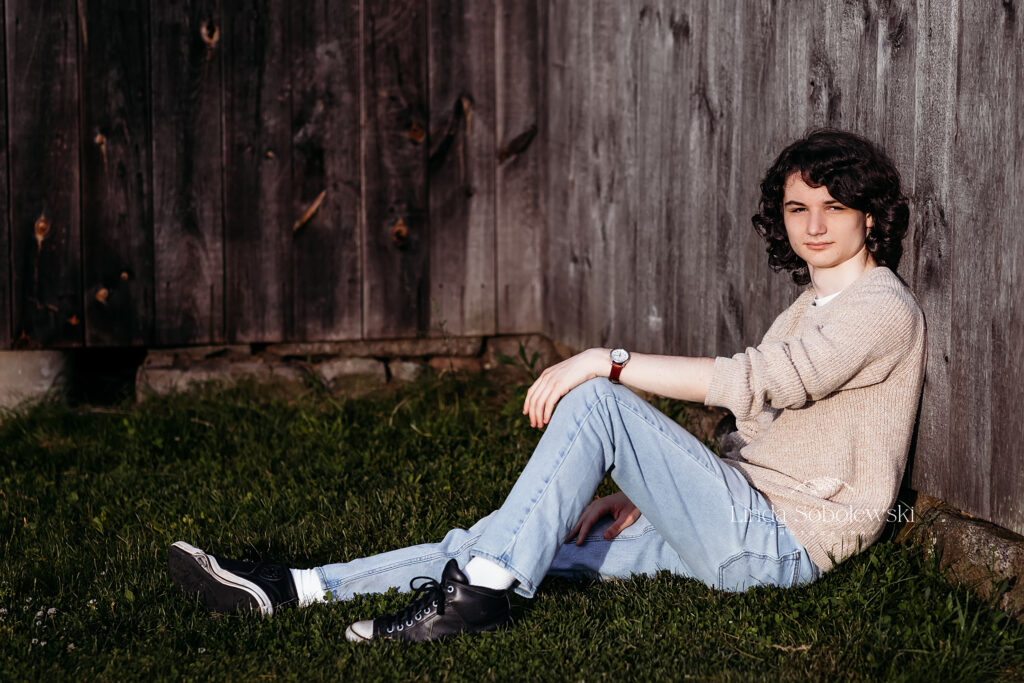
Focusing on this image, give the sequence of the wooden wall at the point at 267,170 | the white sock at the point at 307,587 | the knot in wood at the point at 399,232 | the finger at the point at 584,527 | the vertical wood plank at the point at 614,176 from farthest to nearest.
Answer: the knot in wood at the point at 399,232 < the wooden wall at the point at 267,170 < the vertical wood plank at the point at 614,176 < the finger at the point at 584,527 < the white sock at the point at 307,587

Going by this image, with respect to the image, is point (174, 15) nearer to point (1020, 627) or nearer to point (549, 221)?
point (549, 221)

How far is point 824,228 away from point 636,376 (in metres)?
0.57

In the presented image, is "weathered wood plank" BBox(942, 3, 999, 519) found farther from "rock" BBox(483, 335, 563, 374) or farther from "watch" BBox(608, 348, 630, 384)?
"rock" BBox(483, 335, 563, 374)

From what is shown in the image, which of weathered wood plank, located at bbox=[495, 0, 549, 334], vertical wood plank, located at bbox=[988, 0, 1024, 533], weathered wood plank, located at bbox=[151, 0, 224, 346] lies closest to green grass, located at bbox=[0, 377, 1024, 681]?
vertical wood plank, located at bbox=[988, 0, 1024, 533]

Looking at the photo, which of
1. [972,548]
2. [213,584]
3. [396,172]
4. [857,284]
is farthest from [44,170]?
[972,548]

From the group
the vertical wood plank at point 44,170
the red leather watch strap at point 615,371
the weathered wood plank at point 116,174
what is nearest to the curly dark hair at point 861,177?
the red leather watch strap at point 615,371

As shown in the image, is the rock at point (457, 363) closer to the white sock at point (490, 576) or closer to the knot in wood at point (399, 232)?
the knot in wood at point (399, 232)

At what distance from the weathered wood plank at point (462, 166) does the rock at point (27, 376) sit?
1675 mm

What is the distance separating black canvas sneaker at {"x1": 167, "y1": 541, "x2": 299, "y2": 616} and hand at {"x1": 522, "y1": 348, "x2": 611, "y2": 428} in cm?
72

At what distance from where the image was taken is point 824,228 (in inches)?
97.0

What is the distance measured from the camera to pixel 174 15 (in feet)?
15.1

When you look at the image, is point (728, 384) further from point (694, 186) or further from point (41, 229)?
point (41, 229)

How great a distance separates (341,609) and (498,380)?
96.3 inches

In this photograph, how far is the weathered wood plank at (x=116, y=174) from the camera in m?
4.54
